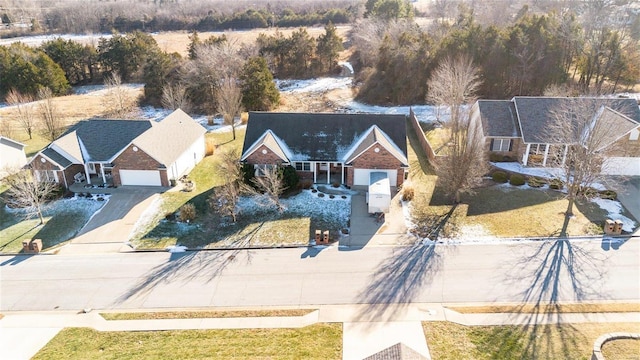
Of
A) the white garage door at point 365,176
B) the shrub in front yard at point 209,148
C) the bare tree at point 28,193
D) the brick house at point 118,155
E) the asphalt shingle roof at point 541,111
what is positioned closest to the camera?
the bare tree at point 28,193

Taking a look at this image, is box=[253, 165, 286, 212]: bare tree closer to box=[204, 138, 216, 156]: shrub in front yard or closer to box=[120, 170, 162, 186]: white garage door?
box=[120, 170, 162, 186]: white garage door

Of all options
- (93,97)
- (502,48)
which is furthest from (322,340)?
(93,97)

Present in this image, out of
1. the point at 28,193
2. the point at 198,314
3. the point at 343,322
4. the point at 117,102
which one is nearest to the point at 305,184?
the point at 198,314

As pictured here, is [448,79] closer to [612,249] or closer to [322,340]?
[612,249]

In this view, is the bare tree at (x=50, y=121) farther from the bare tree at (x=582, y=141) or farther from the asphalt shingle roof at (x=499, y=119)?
the bare tree at (x=582, y=141)

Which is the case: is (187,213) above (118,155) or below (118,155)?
below

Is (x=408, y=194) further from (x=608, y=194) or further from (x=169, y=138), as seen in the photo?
(x=169, y=138)

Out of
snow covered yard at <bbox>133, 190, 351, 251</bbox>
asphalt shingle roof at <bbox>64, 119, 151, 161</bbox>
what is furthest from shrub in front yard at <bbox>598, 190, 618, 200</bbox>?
asphalt shingle roof at <bbox>64, 119, 151, 161</bbox>

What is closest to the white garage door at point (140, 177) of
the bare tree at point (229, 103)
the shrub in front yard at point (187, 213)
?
the shrub in front yard at point (187, 213)
